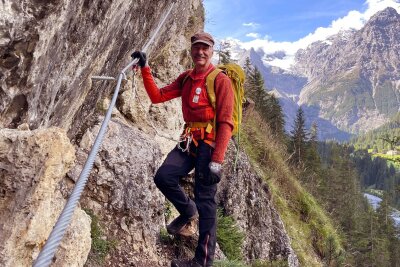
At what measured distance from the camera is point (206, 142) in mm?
4953

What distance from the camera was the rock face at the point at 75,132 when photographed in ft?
9.46

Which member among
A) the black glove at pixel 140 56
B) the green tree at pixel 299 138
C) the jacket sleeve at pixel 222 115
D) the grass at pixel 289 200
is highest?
the green tree at pixel 299 138

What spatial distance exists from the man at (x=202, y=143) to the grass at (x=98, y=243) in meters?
0.91

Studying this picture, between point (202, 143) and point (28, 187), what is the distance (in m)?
2.49

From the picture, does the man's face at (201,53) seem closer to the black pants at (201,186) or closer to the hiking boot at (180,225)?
the black pants at (201,186)

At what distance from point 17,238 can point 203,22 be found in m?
12.7

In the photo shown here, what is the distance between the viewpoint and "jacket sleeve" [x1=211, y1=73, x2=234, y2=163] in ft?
15.6

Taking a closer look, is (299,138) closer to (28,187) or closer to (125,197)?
(125,197)

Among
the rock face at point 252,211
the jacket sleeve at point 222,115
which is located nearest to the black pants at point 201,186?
the jacket sleeve at point 222,115

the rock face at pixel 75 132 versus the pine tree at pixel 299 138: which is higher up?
the pine tree at pixel 299 138

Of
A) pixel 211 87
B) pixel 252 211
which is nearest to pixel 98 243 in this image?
pixel 211 87

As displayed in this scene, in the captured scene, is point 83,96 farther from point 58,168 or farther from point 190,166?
point 58,168

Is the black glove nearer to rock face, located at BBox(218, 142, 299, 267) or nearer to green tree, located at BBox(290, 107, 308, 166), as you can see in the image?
rock face, located at BBox(218, 142, 299, 267)

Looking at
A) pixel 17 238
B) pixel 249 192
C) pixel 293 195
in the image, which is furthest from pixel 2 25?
pixel 293 195
